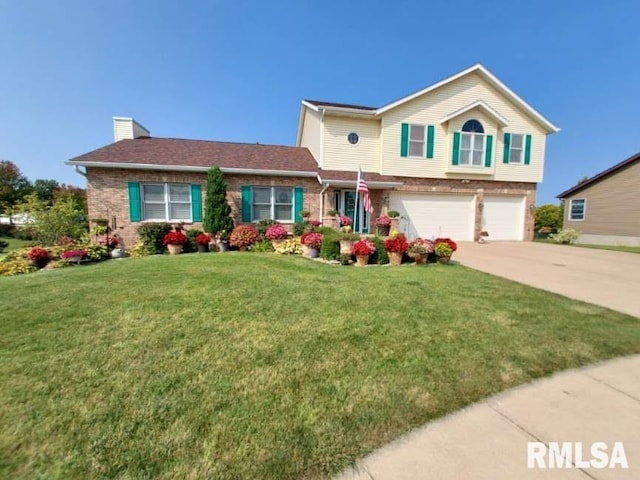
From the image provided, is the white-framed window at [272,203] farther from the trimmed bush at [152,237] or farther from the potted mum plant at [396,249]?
the potted mum plant at [396,249]

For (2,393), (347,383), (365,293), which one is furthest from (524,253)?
(2,393)

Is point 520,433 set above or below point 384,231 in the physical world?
below

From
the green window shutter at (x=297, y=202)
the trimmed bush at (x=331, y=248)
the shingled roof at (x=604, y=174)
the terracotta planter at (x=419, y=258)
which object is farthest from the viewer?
the shingled roof at (x=604, y=174)

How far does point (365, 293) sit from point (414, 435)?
3.04 meters

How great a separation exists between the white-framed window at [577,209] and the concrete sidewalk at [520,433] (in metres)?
22.2

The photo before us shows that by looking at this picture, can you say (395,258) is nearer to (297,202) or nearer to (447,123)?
(297,202)

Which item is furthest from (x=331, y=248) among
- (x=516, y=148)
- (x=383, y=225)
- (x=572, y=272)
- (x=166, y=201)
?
(x=516, y=148)

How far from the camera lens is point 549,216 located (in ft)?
79.9

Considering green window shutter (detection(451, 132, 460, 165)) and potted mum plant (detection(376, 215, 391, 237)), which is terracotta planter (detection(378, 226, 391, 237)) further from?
green window shutter (detection(451, 132, 460, 165))

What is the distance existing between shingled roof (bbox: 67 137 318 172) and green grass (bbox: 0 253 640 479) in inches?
285

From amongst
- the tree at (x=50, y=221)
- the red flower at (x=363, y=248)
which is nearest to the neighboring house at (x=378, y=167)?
the tree at (x=50, y=221)

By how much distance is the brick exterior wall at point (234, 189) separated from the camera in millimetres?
11211

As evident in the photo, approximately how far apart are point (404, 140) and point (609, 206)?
47.9 ft

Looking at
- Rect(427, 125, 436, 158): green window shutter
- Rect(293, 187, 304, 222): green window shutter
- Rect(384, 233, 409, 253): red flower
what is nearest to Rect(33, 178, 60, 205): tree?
Rect(293, 187, 304, 222): green window shutter
